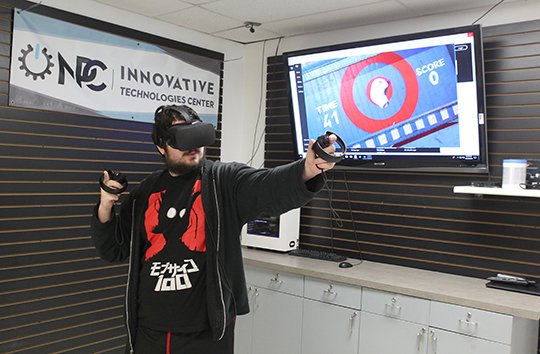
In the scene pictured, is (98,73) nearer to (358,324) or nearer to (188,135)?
(188,135)

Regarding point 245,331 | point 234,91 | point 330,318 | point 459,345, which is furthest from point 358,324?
point 234,91

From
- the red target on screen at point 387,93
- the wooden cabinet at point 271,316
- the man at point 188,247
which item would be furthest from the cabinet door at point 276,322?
the man at point 188,247

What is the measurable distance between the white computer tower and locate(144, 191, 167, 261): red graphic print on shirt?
1.65m

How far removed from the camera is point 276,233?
3799mm

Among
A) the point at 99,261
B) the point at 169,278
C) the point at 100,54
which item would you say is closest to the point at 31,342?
the point at 99,261

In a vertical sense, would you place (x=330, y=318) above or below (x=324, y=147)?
below

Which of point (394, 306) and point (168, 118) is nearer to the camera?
point (168, 118)

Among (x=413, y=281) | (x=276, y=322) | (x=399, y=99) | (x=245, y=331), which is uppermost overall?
(x=399, y=99)

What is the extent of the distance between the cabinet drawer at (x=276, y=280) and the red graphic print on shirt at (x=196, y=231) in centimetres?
149

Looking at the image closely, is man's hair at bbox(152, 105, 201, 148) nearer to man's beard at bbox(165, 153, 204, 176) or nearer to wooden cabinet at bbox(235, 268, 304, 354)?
man's beard at bbox(165, 153, 204, 176)

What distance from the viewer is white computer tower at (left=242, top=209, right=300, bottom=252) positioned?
149 inches

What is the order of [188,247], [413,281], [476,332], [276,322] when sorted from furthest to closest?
[276,322]
[413,281]
[476,332]
[188,247]

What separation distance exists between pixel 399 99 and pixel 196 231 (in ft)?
5.92

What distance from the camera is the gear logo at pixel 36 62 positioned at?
9.87 feet
